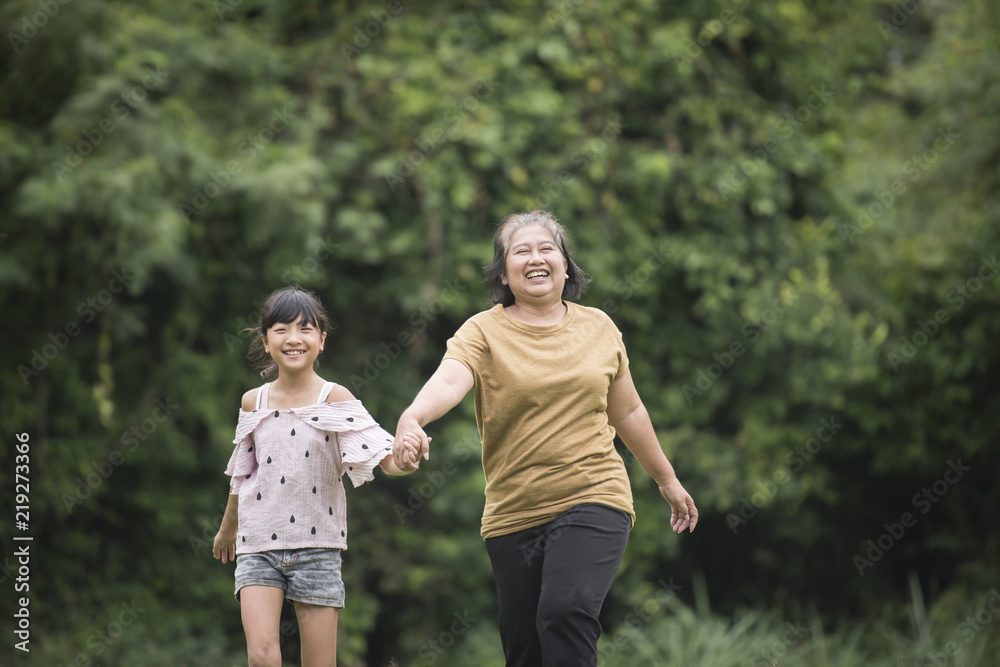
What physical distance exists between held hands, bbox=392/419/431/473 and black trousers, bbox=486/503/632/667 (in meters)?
0.60

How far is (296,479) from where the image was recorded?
3.07m

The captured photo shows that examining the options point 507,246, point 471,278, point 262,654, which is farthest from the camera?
point 471,278

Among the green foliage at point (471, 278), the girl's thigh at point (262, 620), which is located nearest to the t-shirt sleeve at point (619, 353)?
the girl's thigh at point (262, 620)

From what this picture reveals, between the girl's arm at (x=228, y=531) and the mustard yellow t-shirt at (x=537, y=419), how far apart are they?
841mm

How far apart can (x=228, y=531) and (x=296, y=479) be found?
39 centimetres

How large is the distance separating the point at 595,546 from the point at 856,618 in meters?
5.58

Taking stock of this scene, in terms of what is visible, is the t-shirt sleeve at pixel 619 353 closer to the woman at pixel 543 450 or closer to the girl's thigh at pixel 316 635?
the woman at pixel 543 450

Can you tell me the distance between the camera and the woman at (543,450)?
9.79 feet

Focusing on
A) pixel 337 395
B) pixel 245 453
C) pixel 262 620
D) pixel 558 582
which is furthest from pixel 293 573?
pixel 558 582

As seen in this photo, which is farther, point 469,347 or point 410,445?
point 469,347

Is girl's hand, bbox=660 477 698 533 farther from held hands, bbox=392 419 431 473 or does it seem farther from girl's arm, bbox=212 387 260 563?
girl's arm, bbox=212 387 260 563

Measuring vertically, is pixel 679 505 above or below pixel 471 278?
below

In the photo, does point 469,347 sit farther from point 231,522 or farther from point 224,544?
point 224,544

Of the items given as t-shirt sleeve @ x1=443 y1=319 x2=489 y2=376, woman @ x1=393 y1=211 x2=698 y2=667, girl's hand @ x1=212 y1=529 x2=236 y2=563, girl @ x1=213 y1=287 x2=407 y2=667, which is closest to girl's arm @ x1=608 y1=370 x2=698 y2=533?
woman @ x1=393 y1=211 x2=698 y2=667
